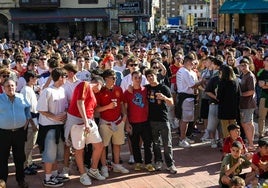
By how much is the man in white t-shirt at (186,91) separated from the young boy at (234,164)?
251 cm

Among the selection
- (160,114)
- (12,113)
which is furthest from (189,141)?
(12,113)

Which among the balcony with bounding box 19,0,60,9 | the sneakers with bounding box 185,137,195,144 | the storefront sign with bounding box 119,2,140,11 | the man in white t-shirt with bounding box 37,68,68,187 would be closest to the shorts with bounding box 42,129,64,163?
the man in white t-shirt with bounding box 37,68,68,187

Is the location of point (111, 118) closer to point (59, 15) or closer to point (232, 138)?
point (232, 138)

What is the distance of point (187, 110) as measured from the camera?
931 centimetres

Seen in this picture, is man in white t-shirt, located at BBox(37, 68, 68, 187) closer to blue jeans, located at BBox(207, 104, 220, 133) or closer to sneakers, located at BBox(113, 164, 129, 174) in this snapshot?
sneakers, located at BBox(113, 164, 129, 174)

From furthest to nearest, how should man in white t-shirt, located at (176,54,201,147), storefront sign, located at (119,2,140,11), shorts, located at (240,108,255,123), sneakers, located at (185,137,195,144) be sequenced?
storefront sign, located at (119,2,140,11), sneakers, located at (185,137,195,144), man in white t-shirt, located at (176,54,201,147), shorts, located at (240,108,255,123)

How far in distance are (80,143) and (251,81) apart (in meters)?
3.66

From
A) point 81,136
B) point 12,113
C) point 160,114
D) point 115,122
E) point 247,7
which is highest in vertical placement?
point 247,7

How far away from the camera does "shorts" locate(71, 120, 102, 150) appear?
718 cm

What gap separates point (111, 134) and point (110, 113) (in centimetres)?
36

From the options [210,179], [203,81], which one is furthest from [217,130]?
[210,179]

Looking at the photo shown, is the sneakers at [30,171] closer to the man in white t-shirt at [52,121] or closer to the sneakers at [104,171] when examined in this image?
the man in white t-shirt at [52,121]

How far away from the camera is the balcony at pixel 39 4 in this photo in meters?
39.2

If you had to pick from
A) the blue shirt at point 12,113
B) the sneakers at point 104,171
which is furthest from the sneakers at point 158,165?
the blue shirt at point 12,113
